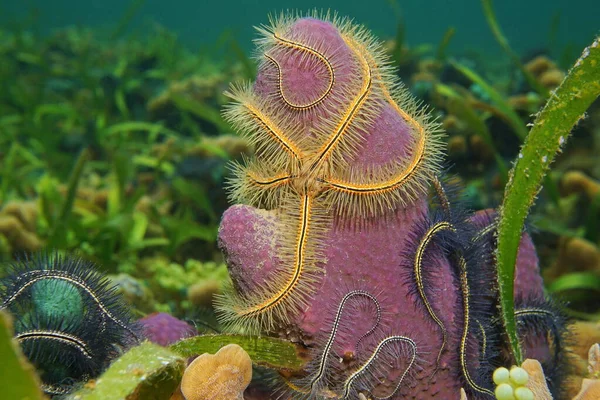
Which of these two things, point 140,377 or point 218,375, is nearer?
point 140,377

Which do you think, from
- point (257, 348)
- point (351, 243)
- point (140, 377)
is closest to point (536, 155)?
point (351, 243)

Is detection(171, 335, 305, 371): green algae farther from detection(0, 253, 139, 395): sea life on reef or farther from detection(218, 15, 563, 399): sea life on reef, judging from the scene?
detection(0, 253, 139, 395): sea life on reef

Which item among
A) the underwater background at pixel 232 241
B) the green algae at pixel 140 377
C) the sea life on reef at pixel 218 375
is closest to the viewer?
the green algae at pixel 140 377

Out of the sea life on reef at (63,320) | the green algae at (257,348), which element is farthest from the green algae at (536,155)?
the sea life on reef at (63,320)

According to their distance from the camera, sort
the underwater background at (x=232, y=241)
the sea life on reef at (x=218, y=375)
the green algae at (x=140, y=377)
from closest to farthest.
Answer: the green algae at (x=140, y=377) → the sea life on reef at (x=218, y=375) → the underwater background at (x=232, y=241)

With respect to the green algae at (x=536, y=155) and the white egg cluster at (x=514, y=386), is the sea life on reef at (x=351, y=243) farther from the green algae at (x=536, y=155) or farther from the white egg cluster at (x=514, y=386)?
the white egg cluster at (x=514, y=386)

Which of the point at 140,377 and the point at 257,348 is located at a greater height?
the point at 257,348

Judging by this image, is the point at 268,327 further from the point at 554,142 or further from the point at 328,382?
the point at 554,142

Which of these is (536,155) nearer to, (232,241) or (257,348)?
(232,241)
